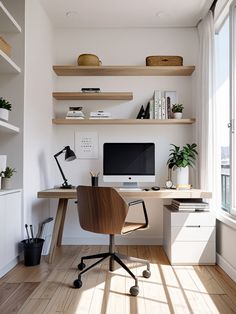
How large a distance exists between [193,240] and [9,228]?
1.66 m

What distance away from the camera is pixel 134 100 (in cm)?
370

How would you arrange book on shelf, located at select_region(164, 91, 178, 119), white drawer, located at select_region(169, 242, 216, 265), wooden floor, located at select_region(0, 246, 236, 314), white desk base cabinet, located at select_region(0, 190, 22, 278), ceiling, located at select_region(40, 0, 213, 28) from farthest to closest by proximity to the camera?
book on shelf, located at select_region(164, 91, 178, 119), ceiling, located at select_region(40, 0, 213, 28), white drawer, located at select_region(169, 242, 216, 265), white desk base cabinet, located at select_region(0, 190, 22, 278), wooden floor, located at select_region(0, 246, 236, 314)

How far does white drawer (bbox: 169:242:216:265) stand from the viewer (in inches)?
113

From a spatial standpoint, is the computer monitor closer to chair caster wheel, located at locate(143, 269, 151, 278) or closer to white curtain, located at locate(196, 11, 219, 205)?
white curtain, located at locate(196, 11, 219, 205)

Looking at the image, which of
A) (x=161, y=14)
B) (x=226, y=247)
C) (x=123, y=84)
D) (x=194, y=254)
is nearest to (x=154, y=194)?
(x=194, y=254)

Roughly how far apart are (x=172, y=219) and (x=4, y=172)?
1599mm

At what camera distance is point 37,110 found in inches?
125

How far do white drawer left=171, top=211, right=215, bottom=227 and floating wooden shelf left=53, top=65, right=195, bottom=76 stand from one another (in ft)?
5.41

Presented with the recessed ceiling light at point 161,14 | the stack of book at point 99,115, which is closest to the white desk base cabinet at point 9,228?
the stack of book at point 99,115

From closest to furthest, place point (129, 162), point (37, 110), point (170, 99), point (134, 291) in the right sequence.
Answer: point (134, 291) < point (37, 110) < point (129, 162) < point (170, 99)

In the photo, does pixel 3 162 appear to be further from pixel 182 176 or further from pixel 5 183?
pixel 182 176

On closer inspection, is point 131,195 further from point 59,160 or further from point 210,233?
point 59,160

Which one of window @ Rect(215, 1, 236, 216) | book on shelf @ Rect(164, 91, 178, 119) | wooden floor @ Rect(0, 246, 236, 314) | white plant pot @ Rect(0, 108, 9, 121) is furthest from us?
book on shelf @ Rect(164, 91, 178, 119)

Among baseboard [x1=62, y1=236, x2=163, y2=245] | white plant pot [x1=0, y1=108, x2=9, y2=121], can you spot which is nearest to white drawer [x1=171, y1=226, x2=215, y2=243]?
baseboard [x1=62, y1=236, x2=163, y2=245]
